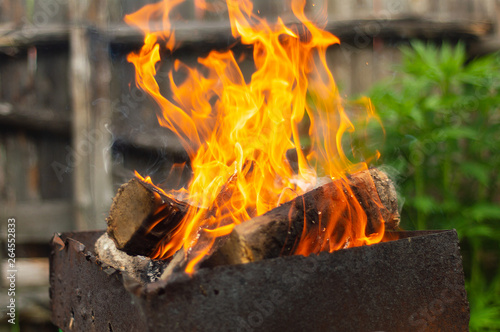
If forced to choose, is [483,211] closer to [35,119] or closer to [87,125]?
[87,125]

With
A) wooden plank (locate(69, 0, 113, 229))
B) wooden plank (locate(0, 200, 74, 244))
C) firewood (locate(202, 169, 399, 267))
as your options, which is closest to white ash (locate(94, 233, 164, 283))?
firewood (locate(202, 169, 399, 267))

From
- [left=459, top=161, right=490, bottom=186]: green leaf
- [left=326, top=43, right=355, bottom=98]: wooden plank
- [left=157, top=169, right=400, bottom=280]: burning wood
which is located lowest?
[left=459, top=161, right=490, bottom=186]: green leaf

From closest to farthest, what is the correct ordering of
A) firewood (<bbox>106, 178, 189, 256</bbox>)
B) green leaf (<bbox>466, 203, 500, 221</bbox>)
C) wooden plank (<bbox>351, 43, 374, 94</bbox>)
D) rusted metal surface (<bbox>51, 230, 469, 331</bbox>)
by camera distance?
rusted metal surface (<bbox>51, 230, 469, 331</bbox>) → firewood (<bbox>106, 178, 189, 256</bbox>) → green leaf (<bbox>466, 203, 500, 221</bbox>) → wooden plank (<bbox>351, 43, 374, 94</bbox>)

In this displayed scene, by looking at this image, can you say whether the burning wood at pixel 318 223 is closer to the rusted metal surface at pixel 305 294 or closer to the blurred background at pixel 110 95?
the rusted metal surface at pixel 305 294

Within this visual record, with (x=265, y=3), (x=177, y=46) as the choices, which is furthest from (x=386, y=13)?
(x=177, y=46)

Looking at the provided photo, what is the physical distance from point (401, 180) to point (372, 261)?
6.69 ft

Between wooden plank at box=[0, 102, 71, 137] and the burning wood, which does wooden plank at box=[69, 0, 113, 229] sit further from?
the burning wood

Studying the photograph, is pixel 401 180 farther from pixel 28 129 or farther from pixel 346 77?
pixel 28 129

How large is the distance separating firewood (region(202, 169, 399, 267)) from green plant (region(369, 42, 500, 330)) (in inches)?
59.1

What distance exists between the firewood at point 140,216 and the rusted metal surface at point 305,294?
144mm

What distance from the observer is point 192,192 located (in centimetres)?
199

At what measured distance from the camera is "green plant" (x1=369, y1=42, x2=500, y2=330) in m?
3.20

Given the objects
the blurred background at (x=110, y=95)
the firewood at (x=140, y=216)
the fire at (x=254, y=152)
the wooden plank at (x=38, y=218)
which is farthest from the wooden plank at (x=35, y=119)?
the firewood at (x=140, y=216)

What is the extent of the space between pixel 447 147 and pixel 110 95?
266 cm
